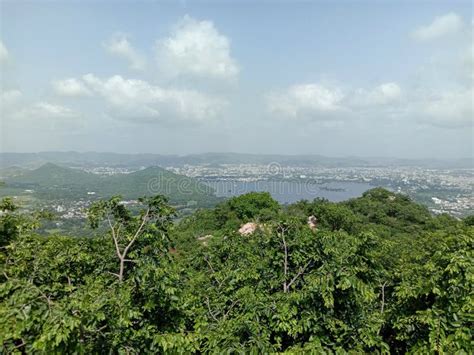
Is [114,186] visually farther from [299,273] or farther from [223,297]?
[299,273]

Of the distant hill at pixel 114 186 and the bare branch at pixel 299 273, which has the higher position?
the bare branch at pixel 299 273

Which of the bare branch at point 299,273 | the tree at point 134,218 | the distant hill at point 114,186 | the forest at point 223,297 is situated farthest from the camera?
the distant hill at point 114,186

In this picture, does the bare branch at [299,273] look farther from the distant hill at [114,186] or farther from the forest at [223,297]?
the distant hill at [114,186]

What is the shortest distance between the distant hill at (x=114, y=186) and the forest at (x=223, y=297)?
2248 inches

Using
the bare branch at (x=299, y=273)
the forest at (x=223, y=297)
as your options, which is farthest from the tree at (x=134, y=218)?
the bare branch at (x=299, y=273)

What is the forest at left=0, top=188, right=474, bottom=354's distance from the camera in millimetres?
3421

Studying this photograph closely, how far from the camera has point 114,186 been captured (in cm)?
8562

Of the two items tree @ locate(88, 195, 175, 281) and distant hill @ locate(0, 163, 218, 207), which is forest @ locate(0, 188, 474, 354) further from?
distant hill @ locate(0, 163, 218, 207)

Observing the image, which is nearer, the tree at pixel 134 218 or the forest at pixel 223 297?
the forest at pixel 223 297

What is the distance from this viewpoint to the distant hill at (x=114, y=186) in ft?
242

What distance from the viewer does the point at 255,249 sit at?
7480mm

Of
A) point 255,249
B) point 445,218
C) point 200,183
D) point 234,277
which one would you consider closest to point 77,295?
point 234,277

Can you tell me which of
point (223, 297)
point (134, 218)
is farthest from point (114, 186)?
point (223, 297)

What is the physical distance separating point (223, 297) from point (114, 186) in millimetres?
86737
